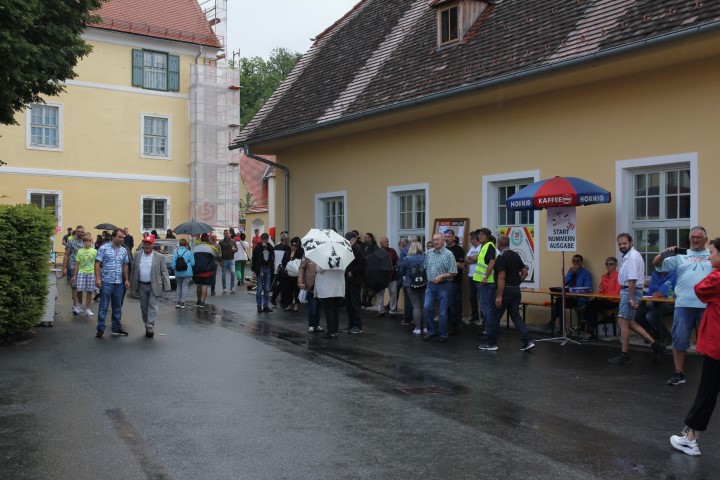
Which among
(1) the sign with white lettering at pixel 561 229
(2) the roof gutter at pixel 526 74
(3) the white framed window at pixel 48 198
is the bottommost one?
(1) the sign with white lettering at pixel 561 229

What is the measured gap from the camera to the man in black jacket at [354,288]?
14.2 meters

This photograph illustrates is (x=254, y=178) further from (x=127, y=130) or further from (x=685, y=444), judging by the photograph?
(x=685, y=444)

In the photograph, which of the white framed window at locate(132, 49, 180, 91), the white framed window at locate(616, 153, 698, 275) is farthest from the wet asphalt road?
the white framed window at locate(132, 49, 180, 91)

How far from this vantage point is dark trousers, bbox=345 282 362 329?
14.2 metres

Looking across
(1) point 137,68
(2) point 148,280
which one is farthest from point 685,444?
(1) point 137,68

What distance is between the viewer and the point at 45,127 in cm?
3412

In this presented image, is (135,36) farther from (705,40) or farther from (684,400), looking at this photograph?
(684,400)

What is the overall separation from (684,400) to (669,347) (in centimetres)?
364

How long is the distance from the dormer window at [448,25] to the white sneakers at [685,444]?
39.0 feet

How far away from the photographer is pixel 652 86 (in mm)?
12594

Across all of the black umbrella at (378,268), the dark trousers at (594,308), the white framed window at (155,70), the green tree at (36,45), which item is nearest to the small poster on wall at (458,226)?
the black umbrella at (378,268)

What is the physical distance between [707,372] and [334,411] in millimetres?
3414

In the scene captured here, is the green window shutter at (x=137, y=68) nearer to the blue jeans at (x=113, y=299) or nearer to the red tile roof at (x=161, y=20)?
the red tile roof at (x=161, y=20)

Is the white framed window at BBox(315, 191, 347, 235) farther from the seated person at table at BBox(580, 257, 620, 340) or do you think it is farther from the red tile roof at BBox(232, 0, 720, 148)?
the seated person at table at BBox(580, 257, 620, 340)
